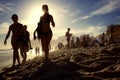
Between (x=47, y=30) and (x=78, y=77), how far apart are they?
11.8ft

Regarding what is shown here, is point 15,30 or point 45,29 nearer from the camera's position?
point 45,29

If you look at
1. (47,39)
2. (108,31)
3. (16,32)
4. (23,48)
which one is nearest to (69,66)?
(47,39)

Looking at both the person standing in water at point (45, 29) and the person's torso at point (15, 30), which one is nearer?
the person standing in water at point (45, 29)

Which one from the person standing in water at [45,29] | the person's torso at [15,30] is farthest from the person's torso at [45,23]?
the person's torso at [15,30]

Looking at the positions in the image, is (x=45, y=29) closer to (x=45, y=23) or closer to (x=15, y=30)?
(x=45, y=23)

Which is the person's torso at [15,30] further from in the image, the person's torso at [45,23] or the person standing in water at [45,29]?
the person's torso at [45,23]

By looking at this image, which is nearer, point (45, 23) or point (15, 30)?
point (45, 23)

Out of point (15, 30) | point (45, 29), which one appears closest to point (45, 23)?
point (45, 29)

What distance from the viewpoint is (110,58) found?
6.16 meters

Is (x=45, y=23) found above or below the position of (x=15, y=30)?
→ above

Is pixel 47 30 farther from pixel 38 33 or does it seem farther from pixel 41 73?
pixel 41 73

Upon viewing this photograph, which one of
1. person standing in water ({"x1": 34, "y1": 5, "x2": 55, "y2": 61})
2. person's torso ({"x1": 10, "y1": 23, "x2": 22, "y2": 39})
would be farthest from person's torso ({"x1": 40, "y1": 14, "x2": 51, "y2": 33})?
person's torso ({"x1": 10, "y1": 23, "x2": 22, "y2": 39})

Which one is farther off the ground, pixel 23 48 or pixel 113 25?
pixel 113 25

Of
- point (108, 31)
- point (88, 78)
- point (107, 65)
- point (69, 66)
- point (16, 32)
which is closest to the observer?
point (88, 78)
